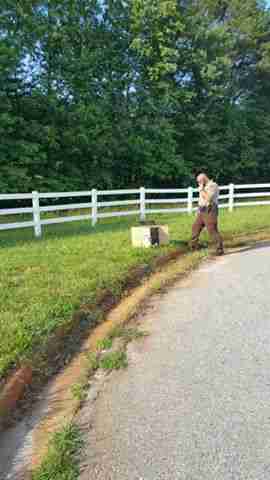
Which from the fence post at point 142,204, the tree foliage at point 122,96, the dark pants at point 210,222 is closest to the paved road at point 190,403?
the dark pants at point 210,222

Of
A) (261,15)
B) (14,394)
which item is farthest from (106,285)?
(261,15)

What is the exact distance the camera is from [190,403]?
8.45ft

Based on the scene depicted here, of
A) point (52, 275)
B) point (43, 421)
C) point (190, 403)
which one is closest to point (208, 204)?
point (52, 275)

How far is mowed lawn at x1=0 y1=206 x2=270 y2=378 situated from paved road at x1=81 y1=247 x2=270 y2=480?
88 cm

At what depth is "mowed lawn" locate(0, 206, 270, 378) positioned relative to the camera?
3.41 m

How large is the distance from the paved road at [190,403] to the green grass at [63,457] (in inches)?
3.0

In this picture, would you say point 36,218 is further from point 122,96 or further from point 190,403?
point 122,96

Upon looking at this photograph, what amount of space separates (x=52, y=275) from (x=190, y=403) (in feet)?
10.6

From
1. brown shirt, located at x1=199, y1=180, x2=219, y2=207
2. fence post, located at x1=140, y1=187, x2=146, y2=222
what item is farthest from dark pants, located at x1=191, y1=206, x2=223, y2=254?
fence post, located at x1=140, y1=187, x2=146, y2=222

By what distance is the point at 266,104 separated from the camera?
2781 cm

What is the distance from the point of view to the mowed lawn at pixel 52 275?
3412 mm

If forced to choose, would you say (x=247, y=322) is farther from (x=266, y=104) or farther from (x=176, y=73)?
(x=266, y=104)

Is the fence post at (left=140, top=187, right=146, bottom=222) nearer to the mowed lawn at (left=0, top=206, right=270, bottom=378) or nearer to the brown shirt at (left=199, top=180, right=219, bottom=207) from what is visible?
the mowed lawn at (left=0, top=206, right=270, bottom=378)

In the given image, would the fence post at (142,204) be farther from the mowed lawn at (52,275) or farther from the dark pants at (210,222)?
the dark pants at (210,222)
